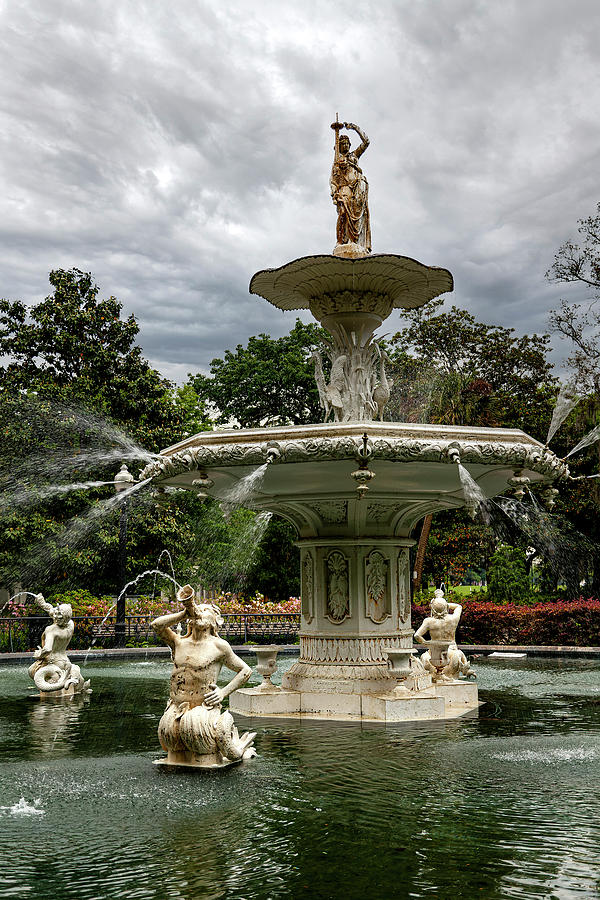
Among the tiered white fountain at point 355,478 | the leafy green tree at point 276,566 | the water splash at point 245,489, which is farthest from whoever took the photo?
the leafy green tree at point 276,566

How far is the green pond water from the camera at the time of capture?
172 inches

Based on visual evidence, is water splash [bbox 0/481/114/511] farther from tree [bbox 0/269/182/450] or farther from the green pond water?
the green pond water

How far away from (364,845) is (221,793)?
4.99 ft

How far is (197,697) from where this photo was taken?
22.7ft

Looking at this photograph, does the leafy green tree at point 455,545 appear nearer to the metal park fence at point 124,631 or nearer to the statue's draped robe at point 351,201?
the metal park fence at point 124,631

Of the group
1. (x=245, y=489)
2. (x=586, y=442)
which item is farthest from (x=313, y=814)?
(x=586, y=442)

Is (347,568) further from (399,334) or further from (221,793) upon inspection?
(399,334)

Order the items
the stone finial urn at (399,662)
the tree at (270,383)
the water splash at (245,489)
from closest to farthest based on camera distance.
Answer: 1. the water splash at (245,489)
2. the stone finial urn at (399,662)
3. the tree at (270,383)

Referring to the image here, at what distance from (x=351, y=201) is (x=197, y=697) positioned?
7.76 meters

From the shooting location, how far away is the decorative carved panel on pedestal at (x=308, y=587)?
10.8m

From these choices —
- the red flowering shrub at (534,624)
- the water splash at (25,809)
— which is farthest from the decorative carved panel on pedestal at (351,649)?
the red flowering shrub at (534,624)

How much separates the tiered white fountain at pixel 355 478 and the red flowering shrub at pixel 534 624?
889 centimetres

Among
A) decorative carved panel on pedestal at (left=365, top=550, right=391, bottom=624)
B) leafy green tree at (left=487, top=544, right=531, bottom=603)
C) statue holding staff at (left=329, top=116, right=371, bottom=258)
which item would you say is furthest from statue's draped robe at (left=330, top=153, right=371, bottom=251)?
leafy green tree at (left=487, top=544, right=531, bottom=603)

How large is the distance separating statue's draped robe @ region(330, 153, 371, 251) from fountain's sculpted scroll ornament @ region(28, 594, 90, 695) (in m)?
6.70
